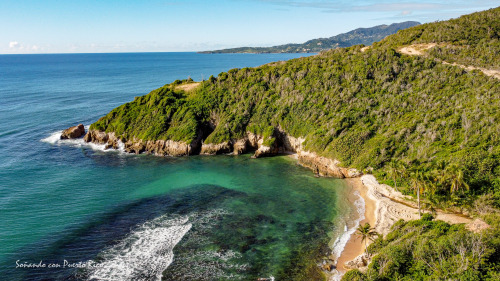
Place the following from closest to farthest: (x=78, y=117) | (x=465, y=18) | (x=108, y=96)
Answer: (x=465, y=18) < (x=78, y=117) < (x=108, y=96)

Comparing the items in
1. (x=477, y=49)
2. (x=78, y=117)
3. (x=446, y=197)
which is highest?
(x=477, y=49)

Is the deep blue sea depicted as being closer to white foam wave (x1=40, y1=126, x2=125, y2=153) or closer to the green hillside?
white foam wave (x1=40, y1=126, x2=125, y2=153)

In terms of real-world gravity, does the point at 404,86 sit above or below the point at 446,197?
above

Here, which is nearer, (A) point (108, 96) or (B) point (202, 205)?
(B) point (202, 205)

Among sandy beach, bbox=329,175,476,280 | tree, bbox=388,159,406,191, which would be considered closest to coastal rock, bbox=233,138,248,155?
sandy beach, bbox=329,175,476,280

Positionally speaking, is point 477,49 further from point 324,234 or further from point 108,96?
point 108,96

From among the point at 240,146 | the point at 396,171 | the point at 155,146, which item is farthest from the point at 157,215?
the point at 396,171

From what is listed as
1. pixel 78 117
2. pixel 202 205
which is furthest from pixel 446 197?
pixel 78 117

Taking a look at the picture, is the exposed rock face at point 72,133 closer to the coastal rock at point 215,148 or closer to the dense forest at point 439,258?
the coastal rock at point 215,148
